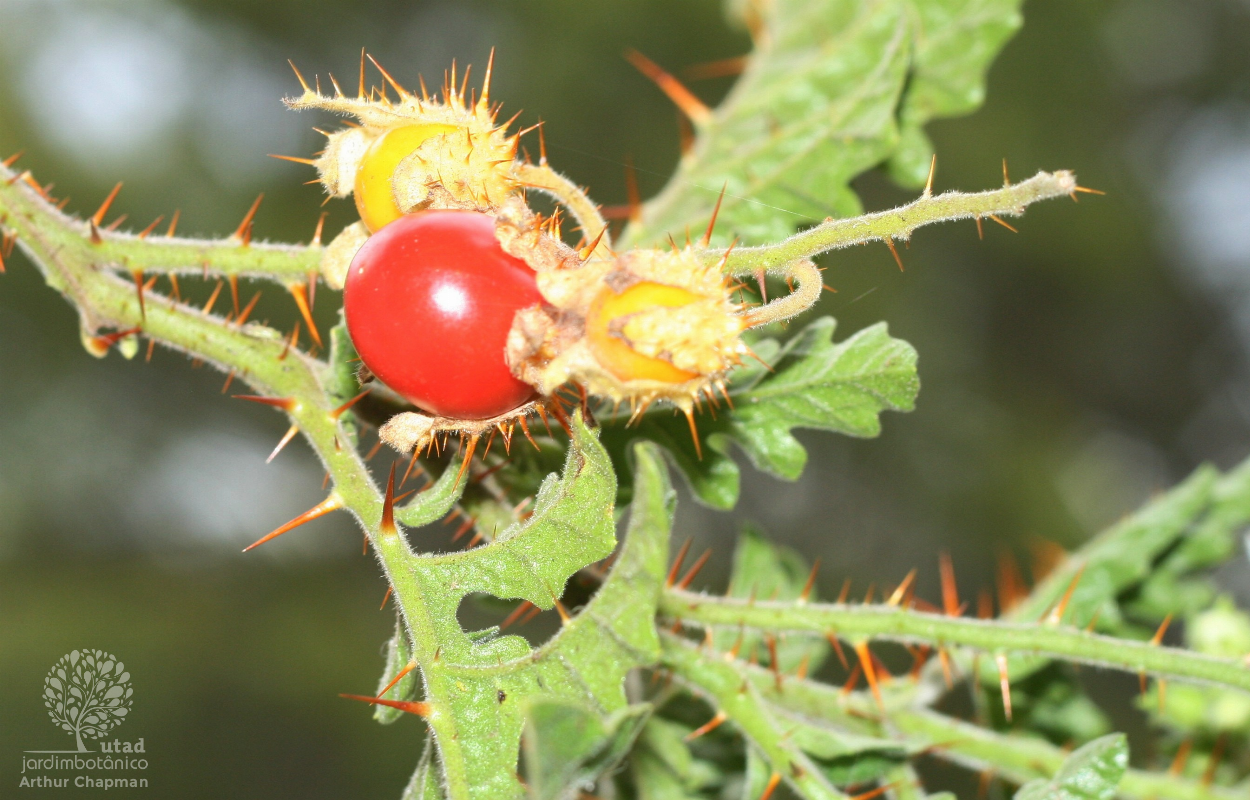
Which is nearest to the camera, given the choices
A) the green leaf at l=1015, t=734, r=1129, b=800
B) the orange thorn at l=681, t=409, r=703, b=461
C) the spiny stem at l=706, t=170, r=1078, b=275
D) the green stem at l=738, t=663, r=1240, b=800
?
the spiny stem at l=706, t=170, r=1078, b=275

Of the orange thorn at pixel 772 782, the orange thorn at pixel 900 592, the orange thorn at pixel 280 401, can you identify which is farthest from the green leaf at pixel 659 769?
the orange thorn at pixel 280 401

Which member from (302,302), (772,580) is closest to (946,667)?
(772,580)

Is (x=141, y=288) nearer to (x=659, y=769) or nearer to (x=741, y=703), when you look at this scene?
(x=741, y=703)

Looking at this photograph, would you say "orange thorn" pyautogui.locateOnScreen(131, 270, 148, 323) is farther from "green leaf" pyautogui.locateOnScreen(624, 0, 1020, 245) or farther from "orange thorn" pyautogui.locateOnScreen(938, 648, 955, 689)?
"orange thorn" pyautogui.locateOnScreen(938, 648, 955, 689)

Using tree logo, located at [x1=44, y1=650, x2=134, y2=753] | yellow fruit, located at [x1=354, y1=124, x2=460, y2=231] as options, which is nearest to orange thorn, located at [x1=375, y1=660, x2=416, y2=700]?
yellow fruit, located at [x1=354, y1=124, x2=460, y2=231]

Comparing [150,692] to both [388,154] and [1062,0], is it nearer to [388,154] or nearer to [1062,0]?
[388,154]

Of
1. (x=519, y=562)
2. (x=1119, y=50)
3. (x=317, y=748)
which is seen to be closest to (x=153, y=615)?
(x=317, y=748)
